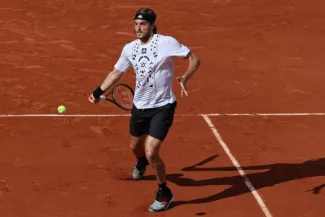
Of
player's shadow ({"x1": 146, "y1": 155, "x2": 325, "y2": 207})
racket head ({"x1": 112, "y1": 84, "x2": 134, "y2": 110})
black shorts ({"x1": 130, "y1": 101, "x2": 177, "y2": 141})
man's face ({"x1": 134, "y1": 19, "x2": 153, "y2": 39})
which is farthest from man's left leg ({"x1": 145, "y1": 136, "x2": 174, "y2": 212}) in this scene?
man's face ({"x1": 134, "y1": 19, "x2": 153, "y2": 39})

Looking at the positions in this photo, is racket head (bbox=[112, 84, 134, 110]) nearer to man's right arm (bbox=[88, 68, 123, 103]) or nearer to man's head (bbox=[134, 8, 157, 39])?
man's right arm (bbox=[88, 68, 123, 103])

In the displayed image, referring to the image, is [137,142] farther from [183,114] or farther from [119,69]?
[183,114]

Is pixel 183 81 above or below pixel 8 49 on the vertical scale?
above

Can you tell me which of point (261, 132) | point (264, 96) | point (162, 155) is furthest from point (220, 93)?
point (162, 155)

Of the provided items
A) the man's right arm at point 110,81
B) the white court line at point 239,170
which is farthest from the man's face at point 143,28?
the white court line at point 239,170

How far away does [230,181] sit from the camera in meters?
10.9

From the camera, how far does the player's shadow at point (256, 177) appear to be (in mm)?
10539

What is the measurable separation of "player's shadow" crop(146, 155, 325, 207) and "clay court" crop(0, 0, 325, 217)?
30 mm

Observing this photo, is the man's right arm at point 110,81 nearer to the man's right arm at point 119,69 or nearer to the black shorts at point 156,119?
the man's right arm at point 119,69

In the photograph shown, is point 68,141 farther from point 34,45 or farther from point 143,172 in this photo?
point 34,45

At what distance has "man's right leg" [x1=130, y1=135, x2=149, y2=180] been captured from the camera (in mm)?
10321

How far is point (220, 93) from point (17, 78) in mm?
4693

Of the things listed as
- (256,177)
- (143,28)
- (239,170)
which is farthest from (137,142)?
(256,177)

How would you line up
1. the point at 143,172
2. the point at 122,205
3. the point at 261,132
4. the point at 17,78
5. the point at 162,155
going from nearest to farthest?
the point at 122,205, the point at 143,172, the point at 162,155, the point at 261,132, the point at 17,78
